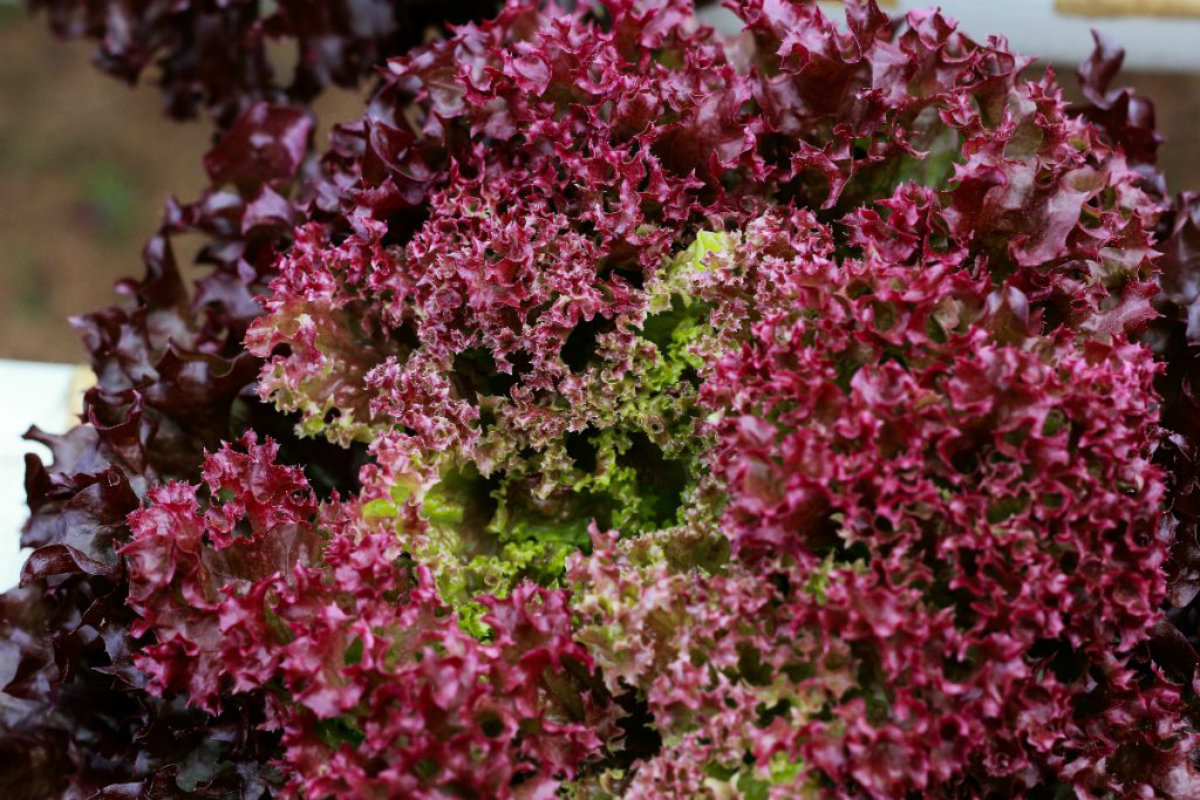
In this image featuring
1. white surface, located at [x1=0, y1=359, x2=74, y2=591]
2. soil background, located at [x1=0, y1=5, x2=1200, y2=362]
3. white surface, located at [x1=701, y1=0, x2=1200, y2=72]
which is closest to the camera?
white surface, located at [x1=0, y1=359, x2=74, y2=591]

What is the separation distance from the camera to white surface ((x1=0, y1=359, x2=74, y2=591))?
1.72 metres

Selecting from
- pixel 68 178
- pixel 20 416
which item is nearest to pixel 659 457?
pixel 20 416

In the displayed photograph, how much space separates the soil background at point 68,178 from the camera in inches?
111

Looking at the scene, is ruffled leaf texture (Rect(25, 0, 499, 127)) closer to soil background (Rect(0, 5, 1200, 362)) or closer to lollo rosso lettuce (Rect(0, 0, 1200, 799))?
→ lollo rosso lettuce (Rect(0, 0, 1200, 799))

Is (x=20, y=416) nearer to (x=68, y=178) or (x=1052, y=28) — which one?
(x=68, y=178)

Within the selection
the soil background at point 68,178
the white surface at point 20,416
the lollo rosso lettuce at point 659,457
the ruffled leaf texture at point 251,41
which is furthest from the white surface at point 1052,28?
the soil background at point 68,178

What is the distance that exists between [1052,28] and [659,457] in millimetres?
1204

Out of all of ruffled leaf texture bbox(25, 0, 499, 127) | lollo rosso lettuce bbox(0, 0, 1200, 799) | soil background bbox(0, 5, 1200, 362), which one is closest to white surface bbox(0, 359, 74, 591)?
lollo rosso lettuce bbox(0, 0, 1200, 799)

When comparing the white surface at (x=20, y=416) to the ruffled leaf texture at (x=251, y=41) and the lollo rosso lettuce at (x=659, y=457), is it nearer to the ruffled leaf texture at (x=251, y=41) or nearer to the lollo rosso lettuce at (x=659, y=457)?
the lollo rosso lettuce at (x=659, y=457)

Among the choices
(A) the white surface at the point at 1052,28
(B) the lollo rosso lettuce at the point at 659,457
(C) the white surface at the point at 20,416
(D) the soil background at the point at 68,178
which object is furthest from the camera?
(D) the soil background at the point at 68,178

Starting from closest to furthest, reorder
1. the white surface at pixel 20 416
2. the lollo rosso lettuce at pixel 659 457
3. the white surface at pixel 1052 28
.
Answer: the lollo rosso lettuce at pixel 659 457 → the white surface at pixel 20 416 → the white surface at pixel 1052 28

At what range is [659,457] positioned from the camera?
1230 mm

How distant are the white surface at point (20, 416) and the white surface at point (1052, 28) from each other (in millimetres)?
1402

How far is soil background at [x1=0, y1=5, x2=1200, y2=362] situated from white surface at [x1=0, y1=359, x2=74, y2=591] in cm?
93
